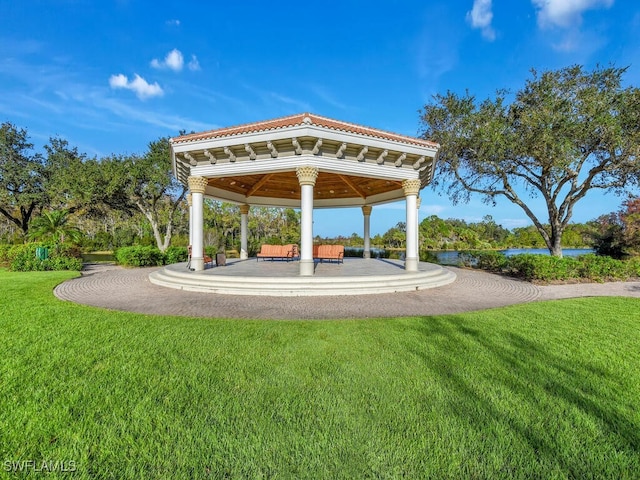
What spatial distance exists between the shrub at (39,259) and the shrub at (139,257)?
5.68 ft

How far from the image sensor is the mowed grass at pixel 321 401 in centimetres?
187

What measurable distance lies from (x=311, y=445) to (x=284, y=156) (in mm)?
8162

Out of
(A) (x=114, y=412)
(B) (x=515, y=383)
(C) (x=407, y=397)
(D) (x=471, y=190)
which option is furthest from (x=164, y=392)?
(D) (x=471, y=190)

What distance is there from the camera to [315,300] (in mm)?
7207

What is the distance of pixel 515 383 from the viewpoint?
288cm

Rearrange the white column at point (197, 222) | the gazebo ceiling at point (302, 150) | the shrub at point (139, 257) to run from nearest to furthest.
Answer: the gazebo ceiling at point (302, 150) < the white column at point (197, 222) < the shrub at point (139, 257)

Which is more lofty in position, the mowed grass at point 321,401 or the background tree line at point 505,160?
the background tree line at point 505,160

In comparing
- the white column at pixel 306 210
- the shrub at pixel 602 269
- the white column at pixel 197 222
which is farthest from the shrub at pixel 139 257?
the shrub at pixel 602 269

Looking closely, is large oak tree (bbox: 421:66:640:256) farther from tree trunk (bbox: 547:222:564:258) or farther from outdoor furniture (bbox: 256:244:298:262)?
outdoor furniture (bbox: 256:244:298:262)

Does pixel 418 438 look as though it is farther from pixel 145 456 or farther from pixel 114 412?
A: pixel 114 412

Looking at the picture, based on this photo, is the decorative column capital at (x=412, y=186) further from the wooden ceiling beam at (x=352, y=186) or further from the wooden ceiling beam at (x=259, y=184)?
the wooden ceiling beam at (x=259, y=184)

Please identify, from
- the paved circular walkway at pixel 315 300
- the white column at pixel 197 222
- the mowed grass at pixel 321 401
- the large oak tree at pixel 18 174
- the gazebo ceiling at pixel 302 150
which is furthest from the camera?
the large oak tree at pixel 18 174

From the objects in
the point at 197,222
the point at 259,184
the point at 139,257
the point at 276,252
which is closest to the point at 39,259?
the point at 139,257

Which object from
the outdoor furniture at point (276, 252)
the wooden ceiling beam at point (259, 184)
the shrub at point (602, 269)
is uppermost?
the wooden ceiling beam at point (259, 184)
